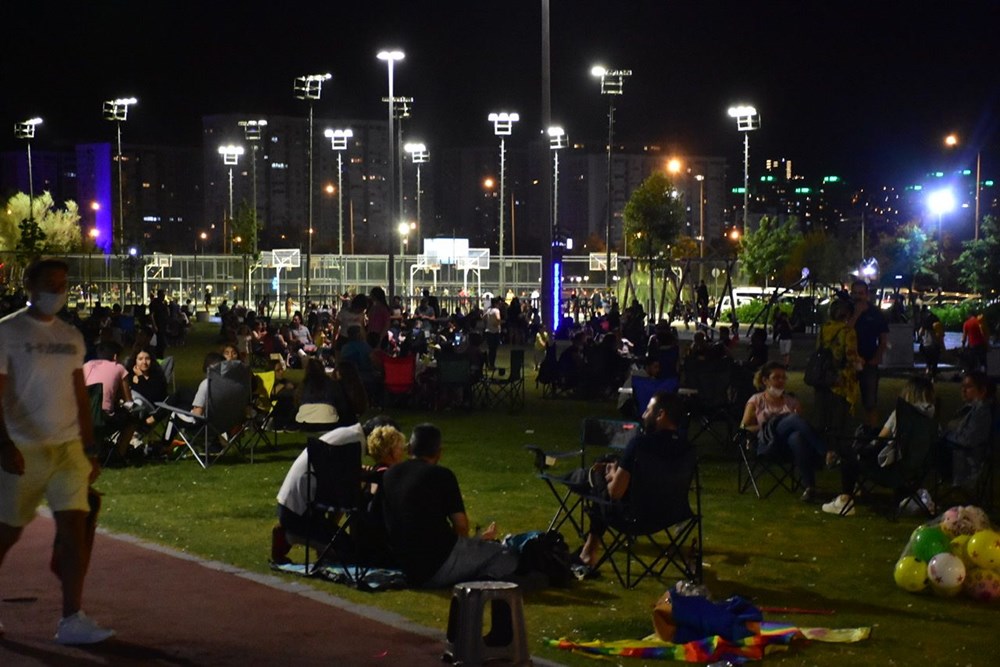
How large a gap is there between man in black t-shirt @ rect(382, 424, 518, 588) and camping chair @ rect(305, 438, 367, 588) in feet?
1.34

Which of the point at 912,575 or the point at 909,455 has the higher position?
the point at 909,455

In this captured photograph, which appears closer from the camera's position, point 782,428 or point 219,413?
point 782,428

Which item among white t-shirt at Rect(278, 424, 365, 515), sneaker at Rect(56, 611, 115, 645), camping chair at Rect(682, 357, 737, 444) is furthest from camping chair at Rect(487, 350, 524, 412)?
sneaker at Rect(56, 611, 115, 645)

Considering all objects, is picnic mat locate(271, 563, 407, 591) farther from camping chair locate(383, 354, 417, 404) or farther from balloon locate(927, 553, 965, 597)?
camping chair locate(383, 354, 417, 404)

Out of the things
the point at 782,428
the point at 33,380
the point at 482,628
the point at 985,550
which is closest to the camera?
the point at 482,628

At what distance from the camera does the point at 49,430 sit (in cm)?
715

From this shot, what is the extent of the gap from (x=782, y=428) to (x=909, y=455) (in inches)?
53.5

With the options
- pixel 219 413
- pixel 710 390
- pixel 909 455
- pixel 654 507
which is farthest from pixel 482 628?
pixel 710 390

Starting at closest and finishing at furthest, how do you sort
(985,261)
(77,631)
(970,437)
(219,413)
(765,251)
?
(77,631), (970,437), (219,413), (985,261), (765,251)

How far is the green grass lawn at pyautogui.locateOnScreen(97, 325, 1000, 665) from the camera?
812cm

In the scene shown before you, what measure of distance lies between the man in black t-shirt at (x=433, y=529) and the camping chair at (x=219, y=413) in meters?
6.23

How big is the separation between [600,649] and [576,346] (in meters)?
17.1

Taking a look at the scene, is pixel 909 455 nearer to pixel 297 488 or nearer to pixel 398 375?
pixel 297 488

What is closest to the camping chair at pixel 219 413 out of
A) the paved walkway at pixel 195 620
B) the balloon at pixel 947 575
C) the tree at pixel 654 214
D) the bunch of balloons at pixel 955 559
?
the paved walkway at pixel 195 620
